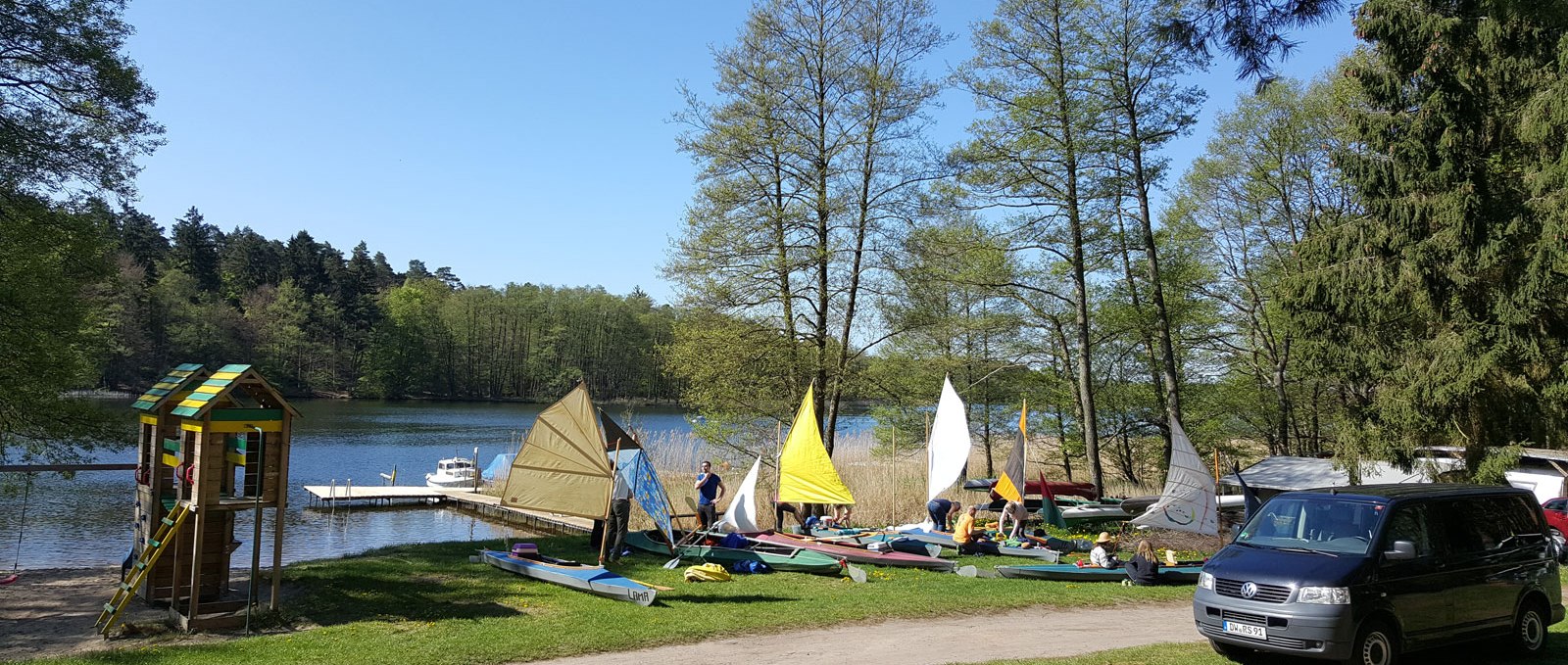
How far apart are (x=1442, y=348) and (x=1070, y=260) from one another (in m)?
8.33

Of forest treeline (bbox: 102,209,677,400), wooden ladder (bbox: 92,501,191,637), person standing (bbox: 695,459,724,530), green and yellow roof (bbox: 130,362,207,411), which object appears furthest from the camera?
forest treeline (bbox: 102,209,677,400)

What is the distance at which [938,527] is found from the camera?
1903 centimetres

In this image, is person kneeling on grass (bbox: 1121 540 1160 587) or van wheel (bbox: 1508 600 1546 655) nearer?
van wheel (bbox: 1508 600 1546 655)

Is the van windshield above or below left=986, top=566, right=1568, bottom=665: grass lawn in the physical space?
above

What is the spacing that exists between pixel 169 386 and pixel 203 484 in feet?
6.16

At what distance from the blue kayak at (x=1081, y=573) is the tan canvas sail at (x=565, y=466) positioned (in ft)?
21.3

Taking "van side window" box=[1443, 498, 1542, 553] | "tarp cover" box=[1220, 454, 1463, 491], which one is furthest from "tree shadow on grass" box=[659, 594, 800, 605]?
"tarp cover" box=[1220, 454, 1463, 491]

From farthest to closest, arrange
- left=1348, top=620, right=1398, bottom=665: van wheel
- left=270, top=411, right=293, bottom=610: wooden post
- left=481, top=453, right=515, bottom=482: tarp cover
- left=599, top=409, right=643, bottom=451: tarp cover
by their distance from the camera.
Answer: left=481, top=453, right=515, bottom=482: tarp cover
left=599, top=409, right=643, bottom=451: tarp cover
left=270, top=411, right=293, bottom=610: wooden post
left=1348, top=620, right=1398, bottom=665: van wheel

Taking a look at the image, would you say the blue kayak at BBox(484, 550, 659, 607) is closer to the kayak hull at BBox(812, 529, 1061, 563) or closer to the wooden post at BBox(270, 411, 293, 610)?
the wooden post at BBox(270, 411, 293, 610)

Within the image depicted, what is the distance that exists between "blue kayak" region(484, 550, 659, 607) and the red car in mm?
16643

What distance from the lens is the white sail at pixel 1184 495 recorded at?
17.1m

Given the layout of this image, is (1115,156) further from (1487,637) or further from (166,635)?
(166,635)

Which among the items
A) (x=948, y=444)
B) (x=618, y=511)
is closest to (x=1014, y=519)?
(x=948, y=444)

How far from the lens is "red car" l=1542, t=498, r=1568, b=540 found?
17328 millimetres
